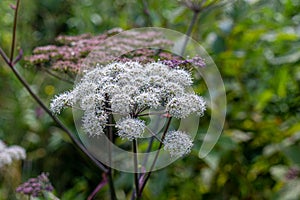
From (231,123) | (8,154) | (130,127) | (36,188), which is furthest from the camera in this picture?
(231,123)

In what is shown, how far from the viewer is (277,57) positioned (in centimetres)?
246

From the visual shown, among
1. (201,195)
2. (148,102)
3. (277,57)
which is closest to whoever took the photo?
(148,102)

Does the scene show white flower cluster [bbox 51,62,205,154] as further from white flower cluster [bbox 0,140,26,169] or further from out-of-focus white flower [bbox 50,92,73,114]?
white flower cluster [bbox 0,140,26,169]

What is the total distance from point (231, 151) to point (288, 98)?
1.31ft

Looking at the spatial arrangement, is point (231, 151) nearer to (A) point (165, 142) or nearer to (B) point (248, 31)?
(B) point (248, 31)

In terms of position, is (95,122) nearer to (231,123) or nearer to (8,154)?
(8,154)

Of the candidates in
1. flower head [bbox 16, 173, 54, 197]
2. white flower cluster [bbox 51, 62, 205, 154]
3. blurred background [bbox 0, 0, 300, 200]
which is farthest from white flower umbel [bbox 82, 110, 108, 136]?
blurred background [bbox 0, 0, 300, 200]

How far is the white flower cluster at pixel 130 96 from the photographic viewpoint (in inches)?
45.4

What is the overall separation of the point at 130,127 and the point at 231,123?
5.40 feet

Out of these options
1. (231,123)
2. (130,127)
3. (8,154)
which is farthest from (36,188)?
(231,123)

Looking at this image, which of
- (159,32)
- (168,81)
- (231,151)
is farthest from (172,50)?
(231,151)

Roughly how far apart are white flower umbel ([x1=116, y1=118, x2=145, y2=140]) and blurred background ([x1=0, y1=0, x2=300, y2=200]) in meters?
0.96

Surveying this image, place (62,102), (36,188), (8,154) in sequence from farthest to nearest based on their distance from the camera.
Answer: (8,154), (36,188), (62,102)

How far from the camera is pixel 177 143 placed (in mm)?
1168
